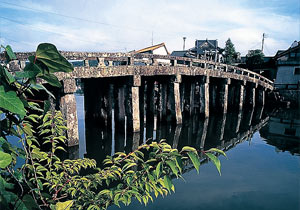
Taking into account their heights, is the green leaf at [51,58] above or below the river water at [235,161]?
above

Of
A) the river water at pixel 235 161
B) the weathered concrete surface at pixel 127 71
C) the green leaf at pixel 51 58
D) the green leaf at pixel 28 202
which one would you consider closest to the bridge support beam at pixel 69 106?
the weathered concrete surface at pixel 127 71

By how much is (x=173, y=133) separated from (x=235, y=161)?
411 centimetres

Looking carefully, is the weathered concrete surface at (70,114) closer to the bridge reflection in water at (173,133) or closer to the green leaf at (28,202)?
the bridge reflection in water at (173,133)

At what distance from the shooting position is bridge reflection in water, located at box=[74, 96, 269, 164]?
10109 mm

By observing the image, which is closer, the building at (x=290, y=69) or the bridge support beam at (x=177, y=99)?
the bridge support beam at (x=177, y=99)

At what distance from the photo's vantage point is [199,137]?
12.0 meters

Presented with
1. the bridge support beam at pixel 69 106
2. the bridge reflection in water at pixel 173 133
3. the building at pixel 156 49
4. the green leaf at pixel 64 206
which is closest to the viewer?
the green leaf at pixel 64 206

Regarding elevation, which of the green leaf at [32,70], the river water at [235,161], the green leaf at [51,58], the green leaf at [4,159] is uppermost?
the green leaf at [51,58]

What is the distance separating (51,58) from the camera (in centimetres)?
96

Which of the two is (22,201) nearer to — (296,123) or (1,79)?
(1,79)

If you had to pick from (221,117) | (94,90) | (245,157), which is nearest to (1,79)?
(245,157)

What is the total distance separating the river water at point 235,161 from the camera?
5848mm

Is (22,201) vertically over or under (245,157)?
over

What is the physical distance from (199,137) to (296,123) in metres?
9.72
